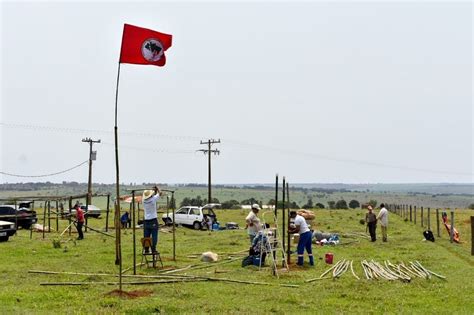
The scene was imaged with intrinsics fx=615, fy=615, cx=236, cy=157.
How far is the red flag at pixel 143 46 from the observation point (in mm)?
12703

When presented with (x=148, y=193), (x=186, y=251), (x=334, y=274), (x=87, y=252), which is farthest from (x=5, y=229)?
(x=334, y=274)

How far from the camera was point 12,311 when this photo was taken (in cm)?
1024

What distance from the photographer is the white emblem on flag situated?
12.9 m

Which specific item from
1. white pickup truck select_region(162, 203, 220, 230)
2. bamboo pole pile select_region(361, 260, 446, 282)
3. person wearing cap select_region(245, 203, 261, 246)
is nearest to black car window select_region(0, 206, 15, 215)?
white pickup truck select_region(162, 203, 220, 230)

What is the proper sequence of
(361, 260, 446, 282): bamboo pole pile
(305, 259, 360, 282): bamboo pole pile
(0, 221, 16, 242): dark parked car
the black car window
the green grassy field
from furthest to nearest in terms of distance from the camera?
the black car window → (0, 221, 16, 242): dark parked car → (305, 259, 360, 282): bamboo pole pile → (361, 260, 446, 282): bamboo pole pile → the green grassy field

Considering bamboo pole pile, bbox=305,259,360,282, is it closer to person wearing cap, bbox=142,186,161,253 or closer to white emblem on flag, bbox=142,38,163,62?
person wearing cap, bbox=142,186,161,253

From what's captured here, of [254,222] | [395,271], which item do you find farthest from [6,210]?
[395,271]

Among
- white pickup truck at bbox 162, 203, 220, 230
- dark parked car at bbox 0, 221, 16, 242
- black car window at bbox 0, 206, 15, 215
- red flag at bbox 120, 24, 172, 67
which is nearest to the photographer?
red flag at bbox 120, 24, 172, 67

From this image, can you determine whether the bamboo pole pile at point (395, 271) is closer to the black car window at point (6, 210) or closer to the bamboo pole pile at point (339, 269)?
the bamboo pole pile at point (339, 269)

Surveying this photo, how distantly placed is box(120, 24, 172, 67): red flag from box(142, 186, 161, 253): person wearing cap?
401 cm

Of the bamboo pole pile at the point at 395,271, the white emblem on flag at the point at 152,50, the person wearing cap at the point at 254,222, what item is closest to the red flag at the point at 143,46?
the white emblem on flag at the point at 152,50

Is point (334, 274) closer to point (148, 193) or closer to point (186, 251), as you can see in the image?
point (148, 193)

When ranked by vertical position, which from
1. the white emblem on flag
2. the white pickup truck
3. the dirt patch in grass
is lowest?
the white pickup truck

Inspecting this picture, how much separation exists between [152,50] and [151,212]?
4.85 metres
